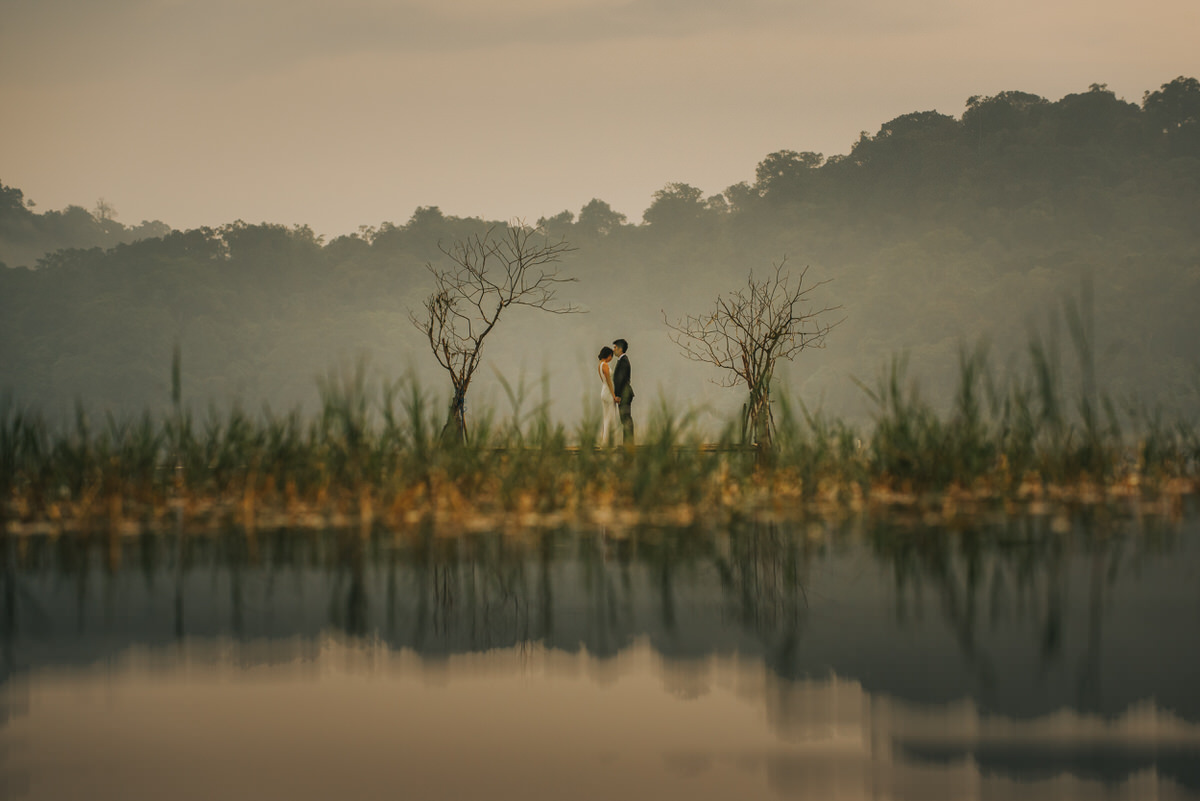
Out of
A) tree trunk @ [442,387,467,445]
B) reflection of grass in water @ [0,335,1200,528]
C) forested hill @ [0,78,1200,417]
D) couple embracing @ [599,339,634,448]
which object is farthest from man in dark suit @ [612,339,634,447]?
forested hill @ [0,78,1200,417]

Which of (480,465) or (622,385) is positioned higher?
(622,385)

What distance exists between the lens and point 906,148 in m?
91.9

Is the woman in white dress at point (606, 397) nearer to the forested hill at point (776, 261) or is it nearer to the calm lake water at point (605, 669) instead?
the calm lake water at point (605, 669)

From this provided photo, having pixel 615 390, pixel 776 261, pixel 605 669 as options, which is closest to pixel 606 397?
pixel 615 390

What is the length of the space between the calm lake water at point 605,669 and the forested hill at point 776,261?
50998mm

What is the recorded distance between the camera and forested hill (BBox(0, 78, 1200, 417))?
63000 millimetres

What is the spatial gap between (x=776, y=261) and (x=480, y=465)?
7274 cm

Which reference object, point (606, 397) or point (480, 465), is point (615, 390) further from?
point (480, 465)

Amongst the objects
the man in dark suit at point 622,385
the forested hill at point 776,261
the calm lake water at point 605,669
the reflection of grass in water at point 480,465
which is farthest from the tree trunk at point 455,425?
the forested hill at point 776,261

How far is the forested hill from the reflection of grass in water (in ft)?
157

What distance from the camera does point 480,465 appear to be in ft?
29.9

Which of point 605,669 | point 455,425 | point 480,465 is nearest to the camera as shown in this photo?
point 605,669

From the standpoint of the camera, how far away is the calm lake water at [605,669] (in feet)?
12.8

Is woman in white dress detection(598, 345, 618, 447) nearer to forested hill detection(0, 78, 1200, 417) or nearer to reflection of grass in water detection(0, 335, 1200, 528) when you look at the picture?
reflection of grass in water detection(0, 335, 1200, 528)
